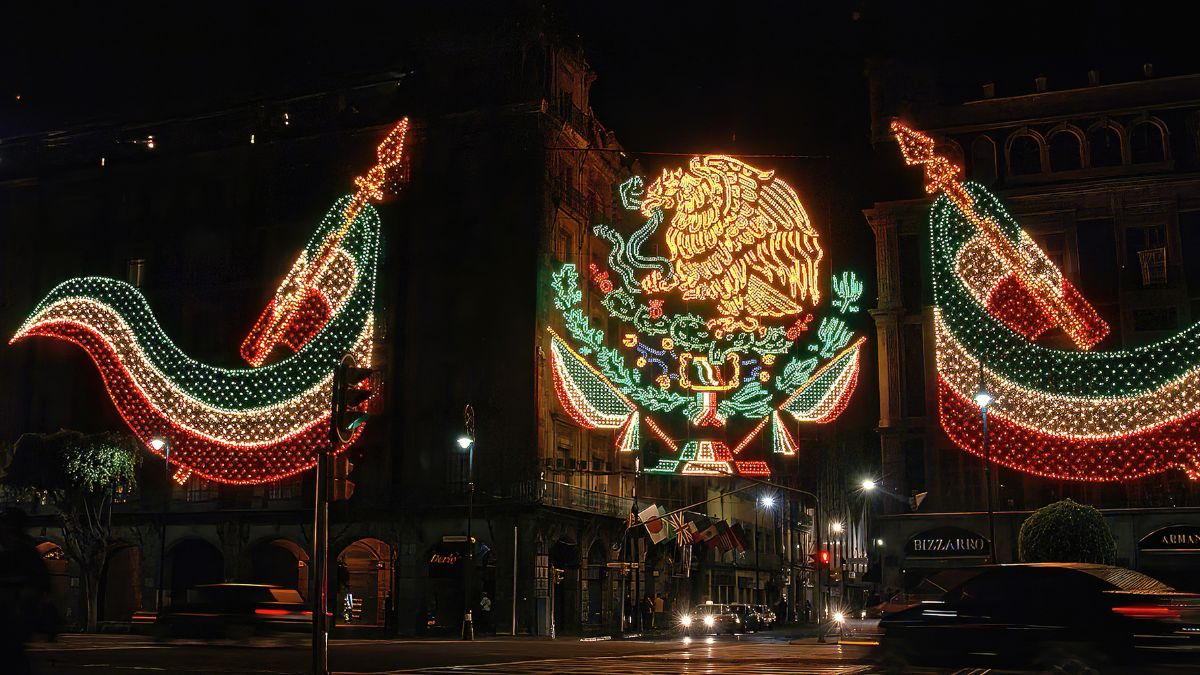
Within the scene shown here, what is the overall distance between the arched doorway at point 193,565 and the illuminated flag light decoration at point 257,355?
5.79 m

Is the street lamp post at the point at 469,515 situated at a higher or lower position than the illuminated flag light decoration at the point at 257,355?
lower

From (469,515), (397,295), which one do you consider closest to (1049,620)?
(469,515)

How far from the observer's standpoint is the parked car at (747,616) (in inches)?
2128

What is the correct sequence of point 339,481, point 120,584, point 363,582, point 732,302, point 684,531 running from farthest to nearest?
1. point 120,584
2. point 363,582
3. point 684,531
4. point 732,302
5. point 339,481

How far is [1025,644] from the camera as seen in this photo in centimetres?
1395

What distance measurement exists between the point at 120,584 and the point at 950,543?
132ft

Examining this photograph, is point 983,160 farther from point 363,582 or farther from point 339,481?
point 339,481

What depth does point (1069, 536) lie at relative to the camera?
41188 mm

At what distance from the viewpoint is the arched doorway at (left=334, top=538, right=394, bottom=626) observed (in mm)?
56438

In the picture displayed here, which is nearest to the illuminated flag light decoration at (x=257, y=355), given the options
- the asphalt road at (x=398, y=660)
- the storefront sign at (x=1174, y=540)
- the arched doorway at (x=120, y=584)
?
the arched doorway at (x=120, y=584)

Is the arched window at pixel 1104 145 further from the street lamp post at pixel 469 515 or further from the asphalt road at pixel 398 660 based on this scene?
the asphalt road at pixel 398 660

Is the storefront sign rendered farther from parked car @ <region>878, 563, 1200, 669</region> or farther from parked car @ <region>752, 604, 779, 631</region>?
parked car @ <region>878, 563, 1200, 669</region>

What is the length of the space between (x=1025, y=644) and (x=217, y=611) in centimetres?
2219

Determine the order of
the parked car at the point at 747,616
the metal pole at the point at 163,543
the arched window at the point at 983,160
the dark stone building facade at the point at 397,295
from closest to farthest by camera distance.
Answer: the arched window at the point at 983,160 < the dark stone building facade at the point at 397,295 < the parked car at the point at 747,616 < the metal pole at the point at 163,543
